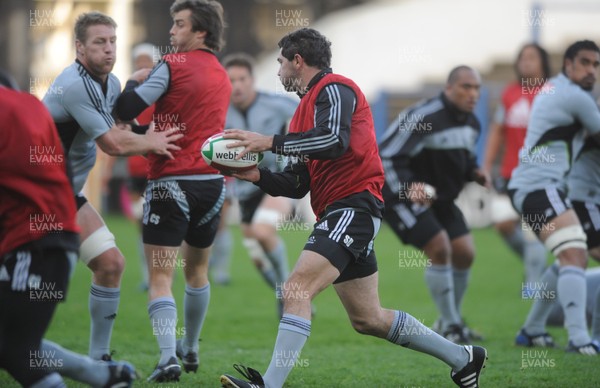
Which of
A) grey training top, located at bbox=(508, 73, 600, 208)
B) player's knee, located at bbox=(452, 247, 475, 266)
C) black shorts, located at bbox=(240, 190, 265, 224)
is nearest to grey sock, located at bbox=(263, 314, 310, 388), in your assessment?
grey training top, located at bbox=(508, 73, 600, 208)

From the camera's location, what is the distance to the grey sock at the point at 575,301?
7352 mm

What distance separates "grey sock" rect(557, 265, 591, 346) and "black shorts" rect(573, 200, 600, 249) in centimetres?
38

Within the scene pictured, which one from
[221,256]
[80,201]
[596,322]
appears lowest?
[221,256]

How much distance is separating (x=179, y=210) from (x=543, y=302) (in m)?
3.27

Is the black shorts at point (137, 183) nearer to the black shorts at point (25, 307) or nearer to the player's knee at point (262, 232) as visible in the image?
the player's knee at point (262, 232)

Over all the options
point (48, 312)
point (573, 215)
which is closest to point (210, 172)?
point (48, 312)

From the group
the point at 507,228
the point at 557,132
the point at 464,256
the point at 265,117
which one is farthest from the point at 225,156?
the point at 507,228

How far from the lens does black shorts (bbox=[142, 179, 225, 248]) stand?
625 centimetres

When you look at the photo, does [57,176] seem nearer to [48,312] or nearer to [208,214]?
[48,312]

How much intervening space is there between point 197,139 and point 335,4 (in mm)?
27041

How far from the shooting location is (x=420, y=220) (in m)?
8.43

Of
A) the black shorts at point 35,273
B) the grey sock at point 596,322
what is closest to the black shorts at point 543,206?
the grey sock at point 596,322

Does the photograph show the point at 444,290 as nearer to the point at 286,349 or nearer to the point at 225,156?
the point at 286,349

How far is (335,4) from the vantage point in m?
32.7
